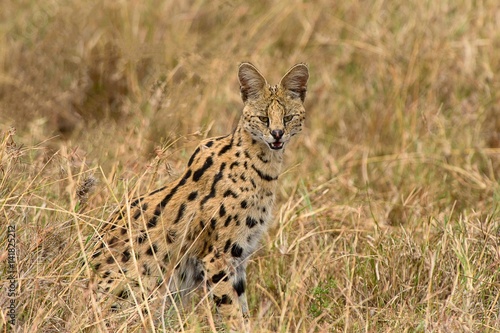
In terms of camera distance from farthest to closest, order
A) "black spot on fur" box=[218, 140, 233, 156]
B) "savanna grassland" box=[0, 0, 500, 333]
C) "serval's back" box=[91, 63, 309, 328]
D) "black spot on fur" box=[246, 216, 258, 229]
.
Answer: "black spot on fur" box=[218, 140, 233, 156], "black spot on fur" box=[246, 216, 258, 229], "serval's back" box=[91, 63, 309, 328], "savanna grassland" box=[0, 0, 500, 333]

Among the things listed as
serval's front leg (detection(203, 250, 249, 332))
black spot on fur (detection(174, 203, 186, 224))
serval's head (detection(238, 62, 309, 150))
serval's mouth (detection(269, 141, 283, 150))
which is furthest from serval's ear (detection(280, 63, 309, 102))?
serval's front leg (detection(203, 250, 249, 332))

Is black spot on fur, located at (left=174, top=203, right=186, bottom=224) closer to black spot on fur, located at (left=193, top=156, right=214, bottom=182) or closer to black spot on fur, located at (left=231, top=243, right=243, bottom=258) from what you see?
black spot on fur, located at (left=193, top=156, right=214, bottom=182)

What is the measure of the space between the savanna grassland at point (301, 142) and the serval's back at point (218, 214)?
0.50 feet

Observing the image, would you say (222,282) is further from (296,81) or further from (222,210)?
(296,81)

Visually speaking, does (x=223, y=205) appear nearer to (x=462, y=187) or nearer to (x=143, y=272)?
(x=143, y=272)

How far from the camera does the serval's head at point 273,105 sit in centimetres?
457

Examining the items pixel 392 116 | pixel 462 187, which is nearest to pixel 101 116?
pixel 392 116

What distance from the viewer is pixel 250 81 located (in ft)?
15.5

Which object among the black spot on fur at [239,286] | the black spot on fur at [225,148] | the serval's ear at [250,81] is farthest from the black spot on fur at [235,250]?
the serval's ear at [250,81]

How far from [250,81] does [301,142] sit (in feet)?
7.21

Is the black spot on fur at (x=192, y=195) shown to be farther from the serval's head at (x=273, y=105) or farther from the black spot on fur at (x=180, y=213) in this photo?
the serval's head at (x=273, y=105)

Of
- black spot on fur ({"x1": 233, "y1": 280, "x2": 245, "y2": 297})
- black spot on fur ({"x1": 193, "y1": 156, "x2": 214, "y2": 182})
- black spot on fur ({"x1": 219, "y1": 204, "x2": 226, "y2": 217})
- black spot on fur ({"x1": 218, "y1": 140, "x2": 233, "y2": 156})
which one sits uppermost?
black spot on fur ({"x1": 218, "y1": 140, "x2": 233, "y2": 156})

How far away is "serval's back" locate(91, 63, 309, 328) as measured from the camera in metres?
4.46

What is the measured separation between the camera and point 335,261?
4875 millimetres
